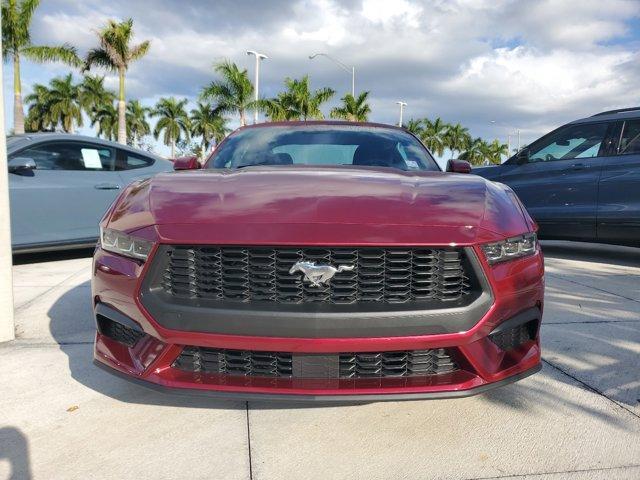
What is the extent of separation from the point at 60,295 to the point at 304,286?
3112mm

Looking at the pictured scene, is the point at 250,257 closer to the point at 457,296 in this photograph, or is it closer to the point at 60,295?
the point at 457,296

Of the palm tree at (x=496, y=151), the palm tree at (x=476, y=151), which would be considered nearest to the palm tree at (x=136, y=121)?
the palm tree at (x=476, y=151)

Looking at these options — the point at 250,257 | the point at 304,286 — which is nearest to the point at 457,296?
the point at 304,286

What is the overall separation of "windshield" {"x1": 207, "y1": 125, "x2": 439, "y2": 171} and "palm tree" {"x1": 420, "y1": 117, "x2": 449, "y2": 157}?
206 ft

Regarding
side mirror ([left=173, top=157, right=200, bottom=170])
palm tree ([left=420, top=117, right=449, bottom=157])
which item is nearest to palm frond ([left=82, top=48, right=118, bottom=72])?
side mirror ([left=173, top=157, right=200, bottom=170])

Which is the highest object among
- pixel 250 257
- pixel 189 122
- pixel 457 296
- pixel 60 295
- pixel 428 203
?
pixel 189 122

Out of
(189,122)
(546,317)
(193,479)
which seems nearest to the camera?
(193,479)

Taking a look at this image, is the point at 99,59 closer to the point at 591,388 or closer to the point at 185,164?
the point at 185,164

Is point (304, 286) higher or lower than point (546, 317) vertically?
higher

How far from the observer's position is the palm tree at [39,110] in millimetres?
47406

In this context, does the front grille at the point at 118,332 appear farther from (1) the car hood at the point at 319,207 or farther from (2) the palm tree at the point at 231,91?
(2) the palm tree at the point at 231,91

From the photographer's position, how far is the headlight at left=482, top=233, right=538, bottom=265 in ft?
6.16

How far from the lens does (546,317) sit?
3584 millimetres

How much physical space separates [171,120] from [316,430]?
61149 millimetres
